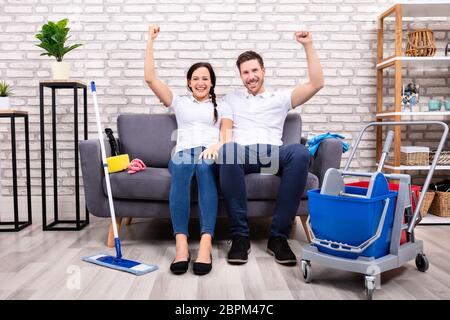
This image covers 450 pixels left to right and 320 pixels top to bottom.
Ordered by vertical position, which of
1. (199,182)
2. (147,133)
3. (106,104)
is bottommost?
(199,182)

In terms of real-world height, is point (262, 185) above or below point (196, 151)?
below

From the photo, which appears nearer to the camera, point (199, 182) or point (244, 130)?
point (199, 182)

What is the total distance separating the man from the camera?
2.25 m

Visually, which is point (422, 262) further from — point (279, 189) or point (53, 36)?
point (53, 36)

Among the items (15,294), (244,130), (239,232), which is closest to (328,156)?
(244,130)

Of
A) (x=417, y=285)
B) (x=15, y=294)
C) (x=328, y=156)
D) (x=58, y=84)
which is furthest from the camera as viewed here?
(x=58, y=84)

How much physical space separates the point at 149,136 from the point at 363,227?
162cm

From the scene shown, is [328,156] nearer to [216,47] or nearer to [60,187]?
[216,47]

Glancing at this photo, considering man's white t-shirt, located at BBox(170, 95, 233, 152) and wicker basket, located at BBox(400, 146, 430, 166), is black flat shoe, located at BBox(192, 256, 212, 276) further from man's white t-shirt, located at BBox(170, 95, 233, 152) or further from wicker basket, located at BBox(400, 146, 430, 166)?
wicker basket, located at BBox(400, 146, 430, 166)

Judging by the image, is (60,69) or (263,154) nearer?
(263,154)

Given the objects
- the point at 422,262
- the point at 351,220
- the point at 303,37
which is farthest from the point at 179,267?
the point at 303,37

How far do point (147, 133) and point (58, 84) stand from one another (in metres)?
0.61

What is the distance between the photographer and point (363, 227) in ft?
5.76
